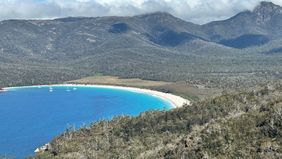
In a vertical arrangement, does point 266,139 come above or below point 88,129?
above

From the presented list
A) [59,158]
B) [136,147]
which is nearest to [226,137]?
[136,147]

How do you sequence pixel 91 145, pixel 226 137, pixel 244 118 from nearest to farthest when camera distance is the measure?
pixel 226 137, pixel 244 118, pixel 91 145

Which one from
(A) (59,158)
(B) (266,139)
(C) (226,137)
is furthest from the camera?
(A) (59,158)

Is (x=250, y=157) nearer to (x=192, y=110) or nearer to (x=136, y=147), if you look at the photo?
(x=136, y=147)

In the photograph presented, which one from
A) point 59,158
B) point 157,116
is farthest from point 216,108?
point 59,158

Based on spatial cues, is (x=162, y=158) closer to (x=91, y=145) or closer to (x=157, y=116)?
(x=91, y=145)

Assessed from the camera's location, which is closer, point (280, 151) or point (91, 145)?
point (280, 151)
